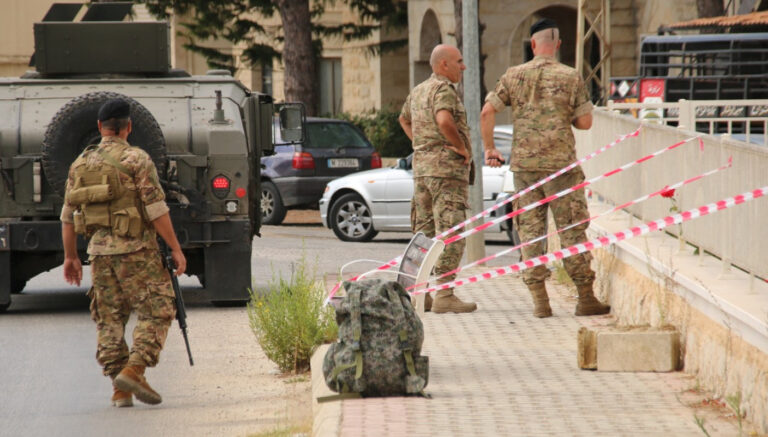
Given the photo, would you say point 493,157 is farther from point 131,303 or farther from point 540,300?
point 131,303

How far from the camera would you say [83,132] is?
1123cm

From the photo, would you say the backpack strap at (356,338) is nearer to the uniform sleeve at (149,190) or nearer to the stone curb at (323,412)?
the stone curb at (323,412)

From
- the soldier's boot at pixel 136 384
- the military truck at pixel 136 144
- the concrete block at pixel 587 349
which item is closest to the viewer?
the soldier's boot at pixel 136 384

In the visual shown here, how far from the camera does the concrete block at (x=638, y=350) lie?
7691 millimetres

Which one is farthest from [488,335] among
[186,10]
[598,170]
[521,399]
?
[186,10]

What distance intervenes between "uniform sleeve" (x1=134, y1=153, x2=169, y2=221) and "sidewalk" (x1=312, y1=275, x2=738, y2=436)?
4.41ft

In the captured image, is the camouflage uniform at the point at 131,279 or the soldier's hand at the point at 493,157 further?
the soldier's hand at the point at 493,157

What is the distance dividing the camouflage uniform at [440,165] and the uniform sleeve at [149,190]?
104 inches

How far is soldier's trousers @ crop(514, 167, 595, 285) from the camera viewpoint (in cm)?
945

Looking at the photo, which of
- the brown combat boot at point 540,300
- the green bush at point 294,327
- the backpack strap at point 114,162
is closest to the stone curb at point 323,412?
the green bush at point 294,327

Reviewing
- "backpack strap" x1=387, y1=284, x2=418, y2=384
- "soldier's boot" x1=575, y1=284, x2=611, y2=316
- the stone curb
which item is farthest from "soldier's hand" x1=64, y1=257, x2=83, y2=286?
"soldier's boot" x1=575, y1=284, x2=611, y2=316

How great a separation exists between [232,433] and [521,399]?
1550 mm

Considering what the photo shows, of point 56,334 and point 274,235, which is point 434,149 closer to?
point 56,334

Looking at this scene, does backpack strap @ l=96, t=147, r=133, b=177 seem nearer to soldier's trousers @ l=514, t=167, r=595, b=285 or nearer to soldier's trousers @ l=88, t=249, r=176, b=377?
soldier's trousers @ l=88, t=249, r=176, b=377
